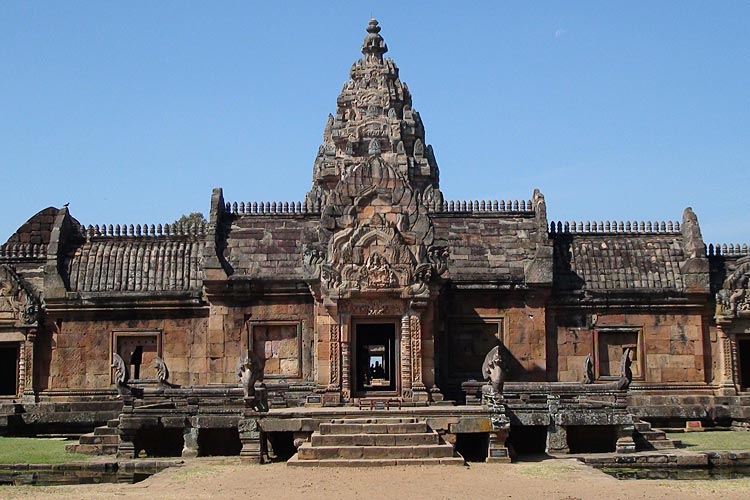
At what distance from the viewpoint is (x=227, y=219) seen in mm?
29266

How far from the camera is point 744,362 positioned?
31078mm

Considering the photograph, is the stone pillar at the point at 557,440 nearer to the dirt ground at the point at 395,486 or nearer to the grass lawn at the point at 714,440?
the dirt ground at the point at 395,486

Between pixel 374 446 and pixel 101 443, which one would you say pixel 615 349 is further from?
pixel 101 443

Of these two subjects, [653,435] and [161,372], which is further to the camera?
[161,372]

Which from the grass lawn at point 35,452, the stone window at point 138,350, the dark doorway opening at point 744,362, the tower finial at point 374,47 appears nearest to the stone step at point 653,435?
the dark doorway opening at point 744,362

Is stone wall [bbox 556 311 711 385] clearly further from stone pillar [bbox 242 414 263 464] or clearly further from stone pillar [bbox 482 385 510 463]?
stone pillar [bbox 242 414 263 464]

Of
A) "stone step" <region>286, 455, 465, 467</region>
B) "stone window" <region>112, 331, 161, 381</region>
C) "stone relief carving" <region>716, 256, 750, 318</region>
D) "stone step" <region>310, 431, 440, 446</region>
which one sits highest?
"stone relief carving" <region>716, 256, 750, 318</region>

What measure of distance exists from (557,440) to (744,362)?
1085 cm

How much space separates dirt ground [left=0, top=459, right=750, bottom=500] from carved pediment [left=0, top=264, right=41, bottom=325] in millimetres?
10656

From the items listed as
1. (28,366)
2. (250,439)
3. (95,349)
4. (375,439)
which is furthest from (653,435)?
(28,366)

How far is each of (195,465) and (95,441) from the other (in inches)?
145

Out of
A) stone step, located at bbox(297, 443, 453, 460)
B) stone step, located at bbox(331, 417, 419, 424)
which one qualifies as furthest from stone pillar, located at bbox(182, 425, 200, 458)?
stone step, located at bbox(297, 443, 453, 460)

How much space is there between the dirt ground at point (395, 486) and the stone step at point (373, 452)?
0.55 m

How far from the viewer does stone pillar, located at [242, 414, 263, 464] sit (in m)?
21.2
